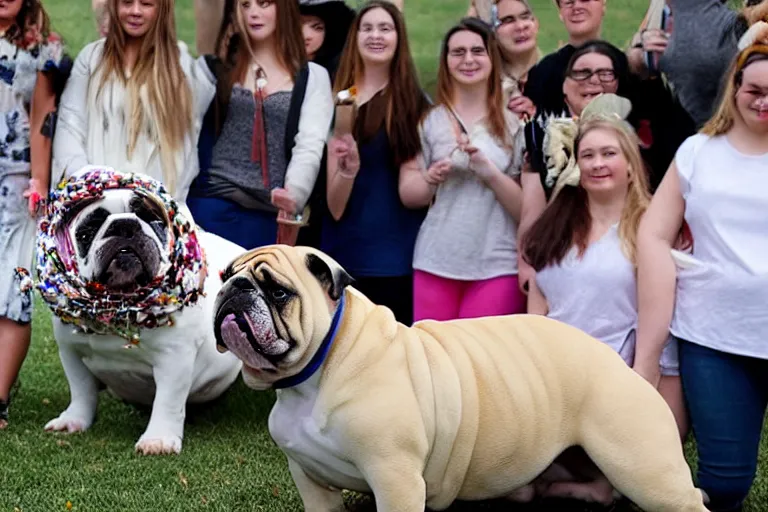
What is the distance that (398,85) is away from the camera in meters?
5.13

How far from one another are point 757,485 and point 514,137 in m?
1.73

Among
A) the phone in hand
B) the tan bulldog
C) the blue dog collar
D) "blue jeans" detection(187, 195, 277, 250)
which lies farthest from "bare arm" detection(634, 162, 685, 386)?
"blue jeans" detection(187, 195, 277, 250)

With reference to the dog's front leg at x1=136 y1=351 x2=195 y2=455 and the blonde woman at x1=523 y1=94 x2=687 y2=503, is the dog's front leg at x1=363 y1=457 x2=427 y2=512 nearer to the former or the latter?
the blonde woman at x1=523 y1=94 x2=687 y2=503

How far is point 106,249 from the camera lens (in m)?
4.22

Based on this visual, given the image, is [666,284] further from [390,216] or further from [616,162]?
[390,216]

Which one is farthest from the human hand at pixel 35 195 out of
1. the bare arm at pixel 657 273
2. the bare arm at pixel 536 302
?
the bare arm at pixel 657 273

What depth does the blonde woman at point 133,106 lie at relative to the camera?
498cm

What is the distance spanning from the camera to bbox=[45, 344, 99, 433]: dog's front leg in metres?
4.78

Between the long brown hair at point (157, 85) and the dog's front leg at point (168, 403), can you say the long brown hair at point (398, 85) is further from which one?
the dog's front leg at point (168, 403)

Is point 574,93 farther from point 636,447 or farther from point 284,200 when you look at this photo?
point 636,447

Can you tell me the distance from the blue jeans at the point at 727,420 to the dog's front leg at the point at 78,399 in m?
2.44

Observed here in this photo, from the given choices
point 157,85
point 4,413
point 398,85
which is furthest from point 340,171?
point 4,413

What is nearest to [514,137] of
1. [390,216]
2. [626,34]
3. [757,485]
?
[390,216]

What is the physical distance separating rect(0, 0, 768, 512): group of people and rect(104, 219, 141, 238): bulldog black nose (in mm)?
423
